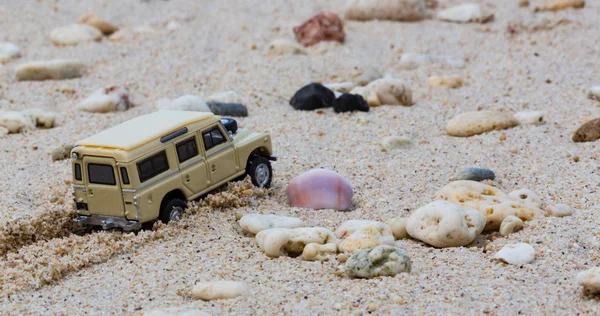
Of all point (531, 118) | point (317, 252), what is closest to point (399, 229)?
point (317, 252)

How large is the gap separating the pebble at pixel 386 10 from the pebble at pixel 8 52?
20.2ft

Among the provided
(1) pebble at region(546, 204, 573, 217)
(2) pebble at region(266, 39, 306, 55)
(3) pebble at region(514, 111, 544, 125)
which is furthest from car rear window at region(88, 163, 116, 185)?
(2) pebble at region(266, 39, 306, 55)

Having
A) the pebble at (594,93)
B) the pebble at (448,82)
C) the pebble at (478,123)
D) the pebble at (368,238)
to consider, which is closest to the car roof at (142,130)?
the pebble at (368,238)

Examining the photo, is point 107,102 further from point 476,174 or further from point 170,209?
point 476,174

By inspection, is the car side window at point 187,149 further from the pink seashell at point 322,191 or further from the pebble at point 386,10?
the pebble at point 386,10

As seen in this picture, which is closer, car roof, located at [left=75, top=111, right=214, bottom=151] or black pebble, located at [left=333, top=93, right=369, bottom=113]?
car roof, located at [left=75, top=111, right=214, bottom=151]

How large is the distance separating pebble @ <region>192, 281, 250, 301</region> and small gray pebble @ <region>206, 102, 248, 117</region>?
17.1 ft

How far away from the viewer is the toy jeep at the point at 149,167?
7742 millimetres

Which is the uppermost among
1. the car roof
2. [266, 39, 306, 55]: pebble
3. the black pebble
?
the car roof

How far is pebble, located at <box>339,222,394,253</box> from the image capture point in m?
7.23

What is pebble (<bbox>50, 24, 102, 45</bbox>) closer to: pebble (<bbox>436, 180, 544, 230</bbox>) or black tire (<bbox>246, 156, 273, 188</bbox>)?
black tire (<bbox>246, 156, 273, 188</bbox>)

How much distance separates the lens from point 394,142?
405 inches

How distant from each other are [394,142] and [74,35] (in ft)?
24.3

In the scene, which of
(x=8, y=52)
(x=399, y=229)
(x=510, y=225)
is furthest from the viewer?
(x=8, y=52)
